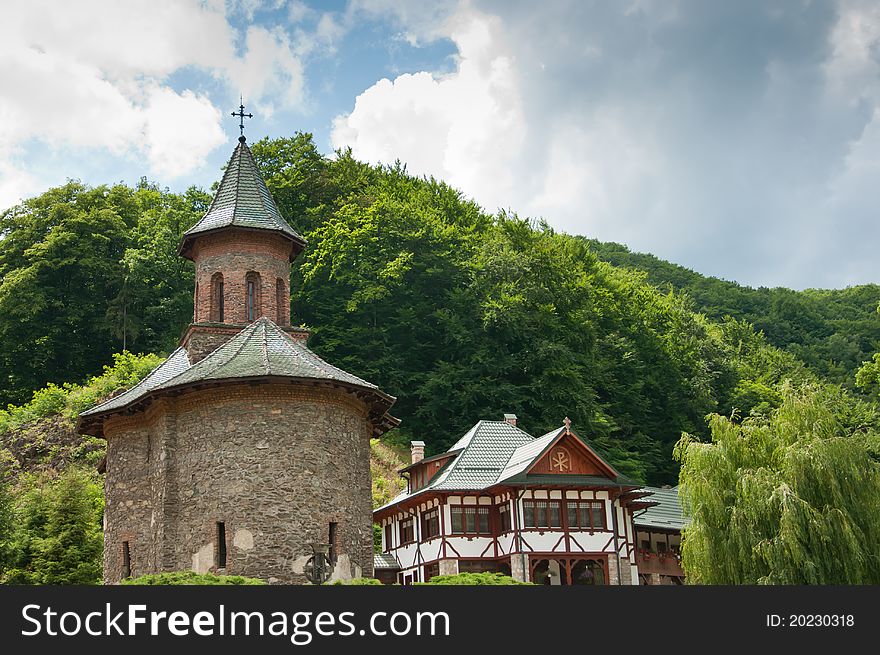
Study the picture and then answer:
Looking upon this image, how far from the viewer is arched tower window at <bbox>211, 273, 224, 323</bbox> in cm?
2717

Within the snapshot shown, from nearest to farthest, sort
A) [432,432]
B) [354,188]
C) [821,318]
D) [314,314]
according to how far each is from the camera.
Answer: [432,432], [314,314], [354,188], [821,318]

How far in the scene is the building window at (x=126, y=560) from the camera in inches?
894

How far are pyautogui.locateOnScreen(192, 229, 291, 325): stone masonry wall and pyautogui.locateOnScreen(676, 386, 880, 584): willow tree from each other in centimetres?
1222

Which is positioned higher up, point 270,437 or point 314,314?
point 314,314

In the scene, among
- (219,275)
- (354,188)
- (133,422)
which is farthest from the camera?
(354,188)

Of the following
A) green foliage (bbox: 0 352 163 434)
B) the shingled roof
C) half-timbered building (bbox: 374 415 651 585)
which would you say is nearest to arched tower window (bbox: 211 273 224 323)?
the shingled roof

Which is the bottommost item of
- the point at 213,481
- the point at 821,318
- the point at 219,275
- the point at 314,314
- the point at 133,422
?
the point at 213,481

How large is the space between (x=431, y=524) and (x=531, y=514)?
12.3ft

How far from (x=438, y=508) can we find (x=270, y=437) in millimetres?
12418

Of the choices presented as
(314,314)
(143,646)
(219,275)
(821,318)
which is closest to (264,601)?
(143,646)

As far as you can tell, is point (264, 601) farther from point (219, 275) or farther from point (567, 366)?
point (567, 366)

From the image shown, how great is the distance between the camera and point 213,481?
2088 cm

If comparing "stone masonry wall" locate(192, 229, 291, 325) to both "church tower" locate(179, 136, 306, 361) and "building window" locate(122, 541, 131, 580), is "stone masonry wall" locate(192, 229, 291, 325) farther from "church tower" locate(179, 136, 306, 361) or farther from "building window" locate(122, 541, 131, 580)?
"building window" locate(122, 541, 131, 580)

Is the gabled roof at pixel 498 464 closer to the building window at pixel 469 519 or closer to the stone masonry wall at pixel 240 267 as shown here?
the building window at pixel 469 519
